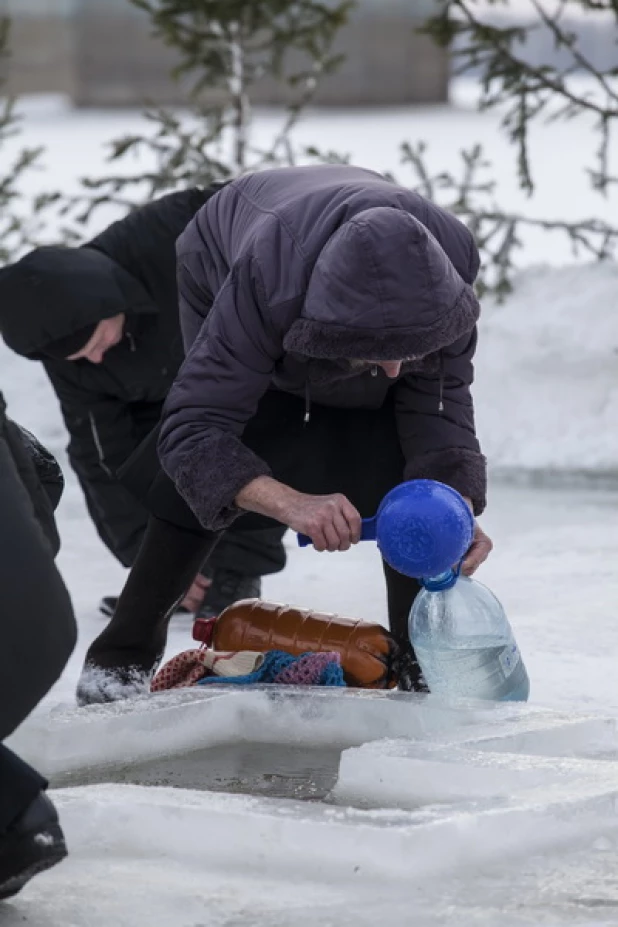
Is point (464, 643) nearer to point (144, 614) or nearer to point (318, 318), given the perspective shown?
point (144, 614)

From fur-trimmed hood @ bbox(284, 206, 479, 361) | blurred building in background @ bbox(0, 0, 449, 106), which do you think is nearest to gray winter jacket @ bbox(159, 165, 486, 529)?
fur-trimmed hood @ bbox(284, 206, 479, 361)

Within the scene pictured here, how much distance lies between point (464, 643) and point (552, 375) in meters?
3.29

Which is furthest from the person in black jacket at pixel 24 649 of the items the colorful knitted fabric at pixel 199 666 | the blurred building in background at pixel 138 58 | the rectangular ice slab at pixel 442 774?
the blurred building in background at pixel 138 58

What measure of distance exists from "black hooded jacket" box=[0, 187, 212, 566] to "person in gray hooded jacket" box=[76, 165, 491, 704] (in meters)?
0.66

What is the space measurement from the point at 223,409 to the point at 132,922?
102cm

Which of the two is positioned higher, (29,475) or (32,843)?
(29,475)

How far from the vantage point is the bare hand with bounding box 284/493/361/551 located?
9.09ft

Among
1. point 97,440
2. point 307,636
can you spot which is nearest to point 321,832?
point 307,636

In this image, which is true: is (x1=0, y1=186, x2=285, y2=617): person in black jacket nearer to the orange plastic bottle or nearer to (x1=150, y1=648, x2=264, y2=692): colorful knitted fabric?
the orange plastic bottle

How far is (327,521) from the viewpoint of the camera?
277cm

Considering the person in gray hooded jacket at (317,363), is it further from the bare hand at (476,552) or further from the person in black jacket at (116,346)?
the person in black jacket at (116,346)

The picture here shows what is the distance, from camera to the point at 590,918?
2188 mm

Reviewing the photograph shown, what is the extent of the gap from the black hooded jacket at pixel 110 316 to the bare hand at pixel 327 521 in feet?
3.87

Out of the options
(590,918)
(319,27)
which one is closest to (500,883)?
(590,918)
